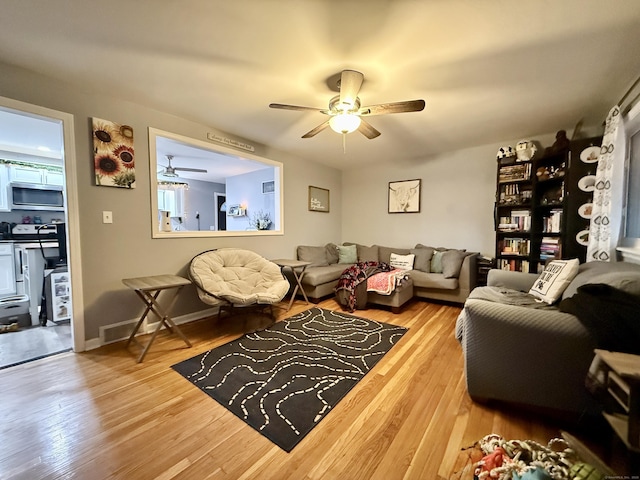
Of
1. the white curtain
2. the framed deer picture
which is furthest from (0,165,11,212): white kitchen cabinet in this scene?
the white curtain

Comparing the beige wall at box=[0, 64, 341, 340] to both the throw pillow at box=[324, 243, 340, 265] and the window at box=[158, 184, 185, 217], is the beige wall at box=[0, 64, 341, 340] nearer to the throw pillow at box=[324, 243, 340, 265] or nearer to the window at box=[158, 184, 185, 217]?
the throw pillow at box=[324, 243, 340, 265]

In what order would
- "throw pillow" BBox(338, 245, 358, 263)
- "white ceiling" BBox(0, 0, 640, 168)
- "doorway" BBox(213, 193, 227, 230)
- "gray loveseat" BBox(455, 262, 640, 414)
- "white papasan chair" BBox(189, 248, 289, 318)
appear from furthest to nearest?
"doorway" BBox(213, 193, 227, 230)
"throw pillow" BBox(338, 245, 358, 263)
"white papasan chair" BBox(189, 248, 289, 318)
"white ceiling" BBox(0, 0, 640, 168)
"gray loveseat" BBox(455, 262, 640, 414)

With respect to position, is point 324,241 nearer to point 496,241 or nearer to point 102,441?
point 496,241

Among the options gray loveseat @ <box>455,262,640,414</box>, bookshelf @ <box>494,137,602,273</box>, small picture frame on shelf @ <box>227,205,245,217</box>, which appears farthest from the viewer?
small picture frame on shelf @ <box>227,205,245,217</box>

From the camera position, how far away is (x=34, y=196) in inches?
147

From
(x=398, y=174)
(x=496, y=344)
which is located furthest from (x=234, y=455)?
(x=398, y=174)

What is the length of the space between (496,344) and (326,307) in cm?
226

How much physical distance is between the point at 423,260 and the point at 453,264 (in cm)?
50

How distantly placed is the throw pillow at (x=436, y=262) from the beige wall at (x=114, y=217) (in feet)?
10.4

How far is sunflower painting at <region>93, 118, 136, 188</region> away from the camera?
231 centimetres

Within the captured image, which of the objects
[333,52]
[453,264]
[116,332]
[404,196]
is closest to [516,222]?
Result: [453,264]

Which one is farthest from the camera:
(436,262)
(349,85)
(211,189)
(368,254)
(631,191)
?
(211,189)

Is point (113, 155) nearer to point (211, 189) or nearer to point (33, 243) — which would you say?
point (33, 243)

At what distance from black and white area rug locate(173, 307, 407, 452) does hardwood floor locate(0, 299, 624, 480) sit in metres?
0.07
